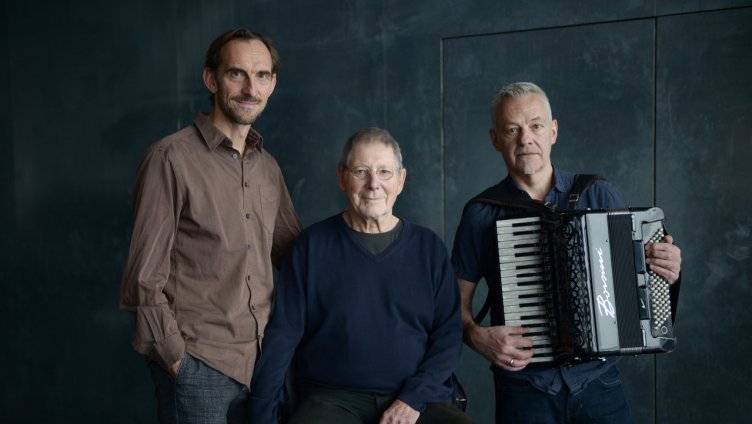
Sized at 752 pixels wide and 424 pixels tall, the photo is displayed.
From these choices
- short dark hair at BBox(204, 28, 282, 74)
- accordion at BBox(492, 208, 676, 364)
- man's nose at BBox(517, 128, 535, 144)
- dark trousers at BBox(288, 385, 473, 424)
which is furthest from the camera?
short dark hair at BBox(204, 28, 282, 74)

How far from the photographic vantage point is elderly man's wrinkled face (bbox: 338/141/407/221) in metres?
2.09

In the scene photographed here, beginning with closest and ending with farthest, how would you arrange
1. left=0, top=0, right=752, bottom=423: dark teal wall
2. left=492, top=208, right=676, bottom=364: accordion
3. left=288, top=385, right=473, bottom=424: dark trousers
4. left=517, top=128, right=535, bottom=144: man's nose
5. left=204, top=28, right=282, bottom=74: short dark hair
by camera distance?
1. left=492, top=208, right=676, bottom=364: accordion
2. left=288, top=385, right=473, bottom=424: dark trousers
3. left=517, top=128, right=535, bottom=144: man's nose
4. left=204, top=28, right=282, bottom=74: short dark hair
5. left=0, top=0, right=752, bottom=423: dark teal wall

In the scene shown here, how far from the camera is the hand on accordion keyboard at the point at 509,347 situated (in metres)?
2.01

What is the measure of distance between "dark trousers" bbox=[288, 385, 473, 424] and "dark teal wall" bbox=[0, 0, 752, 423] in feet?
4.85

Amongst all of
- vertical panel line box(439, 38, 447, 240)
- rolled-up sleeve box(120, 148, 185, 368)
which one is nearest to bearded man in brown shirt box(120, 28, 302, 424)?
rolled-up sleeve box(120, 148, 185, 368)

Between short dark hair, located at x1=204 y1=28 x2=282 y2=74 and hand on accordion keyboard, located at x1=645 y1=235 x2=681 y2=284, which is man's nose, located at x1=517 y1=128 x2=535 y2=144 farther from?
short dark hair, located at x1=204 y1=28 x2=282 y2=74

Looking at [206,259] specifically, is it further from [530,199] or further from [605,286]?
[605,286]

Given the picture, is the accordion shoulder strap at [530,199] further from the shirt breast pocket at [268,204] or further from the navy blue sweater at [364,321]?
the shirt breast pocket at [268,204]

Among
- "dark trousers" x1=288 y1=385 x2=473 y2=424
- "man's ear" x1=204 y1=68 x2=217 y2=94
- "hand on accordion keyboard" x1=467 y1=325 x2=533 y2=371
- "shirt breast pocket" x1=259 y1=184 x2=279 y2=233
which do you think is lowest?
"dark trousers" x1=288 y1=385 x2=473 y2=424

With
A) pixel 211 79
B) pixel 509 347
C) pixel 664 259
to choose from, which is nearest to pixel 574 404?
pixel 509 347

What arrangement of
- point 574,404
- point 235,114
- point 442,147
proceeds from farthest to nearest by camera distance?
point 442,147, point 235,114, point 574,404

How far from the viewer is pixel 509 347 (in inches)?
79.0

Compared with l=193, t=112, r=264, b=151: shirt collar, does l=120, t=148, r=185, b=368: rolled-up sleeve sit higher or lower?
lower

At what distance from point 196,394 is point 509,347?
1.02 meters
